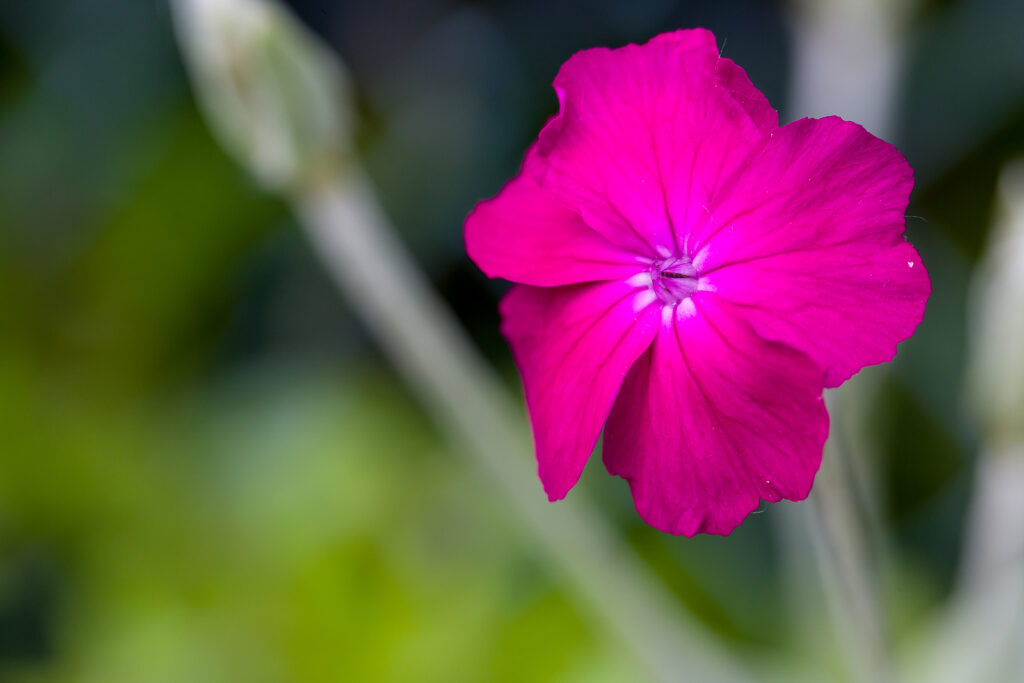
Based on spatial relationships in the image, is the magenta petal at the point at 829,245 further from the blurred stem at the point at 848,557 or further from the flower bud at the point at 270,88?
the flower bud at the point at 270,88

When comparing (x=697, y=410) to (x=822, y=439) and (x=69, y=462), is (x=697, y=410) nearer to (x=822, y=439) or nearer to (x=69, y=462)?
(x=822, y=439)

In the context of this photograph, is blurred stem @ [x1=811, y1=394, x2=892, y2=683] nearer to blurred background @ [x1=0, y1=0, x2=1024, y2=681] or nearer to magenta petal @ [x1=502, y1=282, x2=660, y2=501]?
magenta petal @ [x1=502, y1=282, x2=660, y2=501]

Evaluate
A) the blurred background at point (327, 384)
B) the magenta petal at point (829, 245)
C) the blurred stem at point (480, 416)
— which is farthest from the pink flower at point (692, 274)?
the blurred background at point (327, 384)

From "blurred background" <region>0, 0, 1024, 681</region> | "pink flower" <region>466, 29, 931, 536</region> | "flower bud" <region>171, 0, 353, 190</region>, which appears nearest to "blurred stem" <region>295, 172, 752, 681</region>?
"flower bud" <region>171, 0, 353, 190</region>

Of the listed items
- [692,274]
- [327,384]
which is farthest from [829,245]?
[327,384]

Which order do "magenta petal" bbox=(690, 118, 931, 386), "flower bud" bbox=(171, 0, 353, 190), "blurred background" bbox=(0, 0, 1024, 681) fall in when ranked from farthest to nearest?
"blurred background" bbox=(0, 0, 1024, 681) < "flower bud" bbox=(171, 0, 353, 190) < "magenta petal" bbox=(690, 118, 931, 386)

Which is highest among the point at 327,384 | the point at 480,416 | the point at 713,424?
the point at 713,424

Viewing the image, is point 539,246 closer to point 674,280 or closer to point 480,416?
point 674,280
